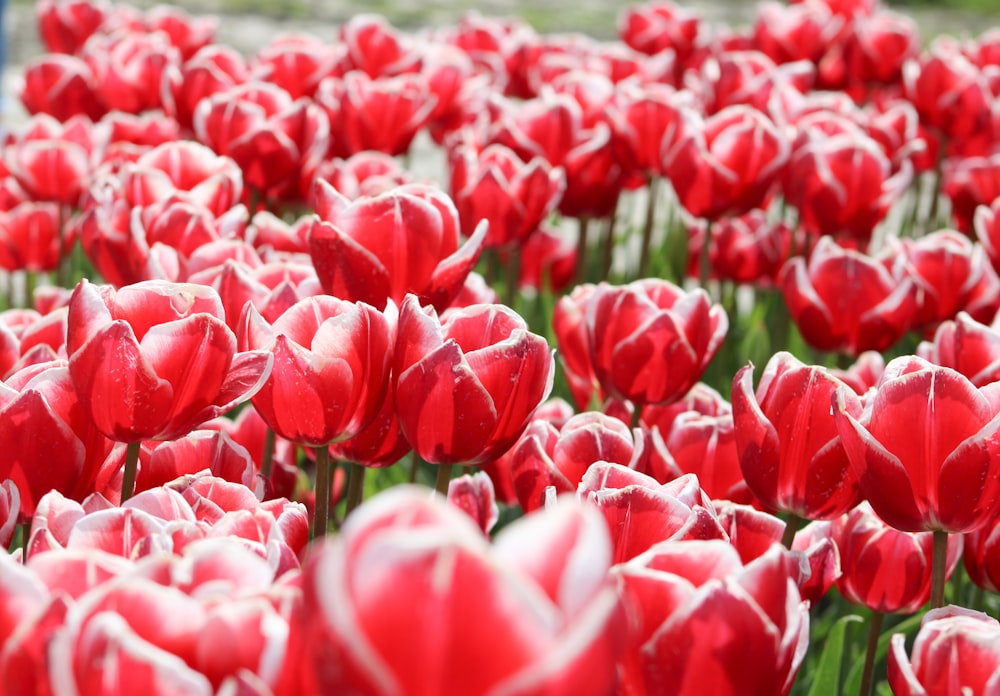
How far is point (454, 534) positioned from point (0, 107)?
21.2 feet

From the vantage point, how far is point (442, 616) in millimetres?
552

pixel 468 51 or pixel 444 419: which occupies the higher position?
pixel 444 419

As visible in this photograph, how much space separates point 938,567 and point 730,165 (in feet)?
3.93

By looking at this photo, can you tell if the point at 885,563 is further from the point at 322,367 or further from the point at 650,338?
the point at 322,367

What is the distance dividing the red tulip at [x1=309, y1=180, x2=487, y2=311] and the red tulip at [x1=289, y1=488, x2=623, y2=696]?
36.0 inches

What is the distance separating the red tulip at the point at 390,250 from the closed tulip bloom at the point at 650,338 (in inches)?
9.1

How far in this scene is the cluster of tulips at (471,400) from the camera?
634mm

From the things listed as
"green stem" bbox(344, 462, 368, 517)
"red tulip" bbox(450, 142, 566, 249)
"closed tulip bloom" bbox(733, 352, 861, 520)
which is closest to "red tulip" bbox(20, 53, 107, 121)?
"red tulip" bbox(450, 142, 566, 249)

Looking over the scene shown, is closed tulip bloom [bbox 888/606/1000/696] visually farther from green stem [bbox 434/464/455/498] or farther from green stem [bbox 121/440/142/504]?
green stem [bbox 121/440/142/504]

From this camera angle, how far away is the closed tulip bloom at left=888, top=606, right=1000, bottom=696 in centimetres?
89

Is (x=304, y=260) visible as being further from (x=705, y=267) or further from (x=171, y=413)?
(x=705, y=267)

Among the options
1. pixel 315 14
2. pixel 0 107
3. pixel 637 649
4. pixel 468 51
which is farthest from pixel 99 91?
pixel 315 14

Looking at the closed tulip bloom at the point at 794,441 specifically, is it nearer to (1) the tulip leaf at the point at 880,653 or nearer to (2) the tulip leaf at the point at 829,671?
(2) the tulip leaf at the point at 829,671

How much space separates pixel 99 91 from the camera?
3.06 metres
